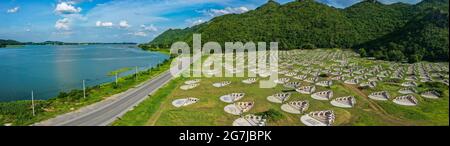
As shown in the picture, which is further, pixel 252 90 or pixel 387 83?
pixel 387 83

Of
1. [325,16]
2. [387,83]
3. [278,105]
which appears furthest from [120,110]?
[325,16]

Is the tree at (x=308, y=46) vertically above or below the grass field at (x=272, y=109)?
above

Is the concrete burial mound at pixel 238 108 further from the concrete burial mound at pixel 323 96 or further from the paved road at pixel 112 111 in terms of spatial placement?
the paved road at pixel 112 111

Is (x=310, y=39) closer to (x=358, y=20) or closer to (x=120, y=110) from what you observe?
(x=358, y=20)

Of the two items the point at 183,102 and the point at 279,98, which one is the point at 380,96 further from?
the point at 183,102

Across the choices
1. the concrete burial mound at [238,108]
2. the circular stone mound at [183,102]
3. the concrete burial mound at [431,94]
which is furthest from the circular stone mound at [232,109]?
the concrete burial mound at [431,94]
